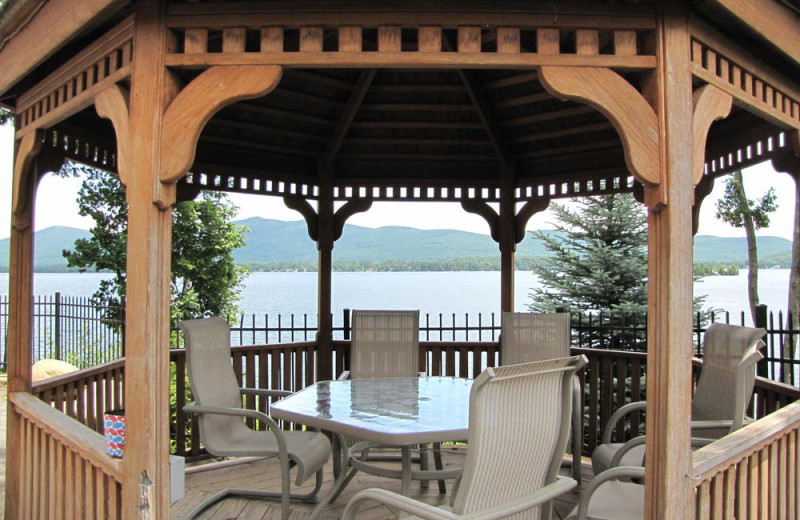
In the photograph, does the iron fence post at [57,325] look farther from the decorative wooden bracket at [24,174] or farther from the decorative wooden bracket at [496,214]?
the decorative wooden bracket at [496,214]

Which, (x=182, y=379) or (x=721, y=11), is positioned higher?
(x=721, y=11)

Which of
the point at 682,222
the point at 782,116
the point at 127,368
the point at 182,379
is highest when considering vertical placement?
the point at 782,116

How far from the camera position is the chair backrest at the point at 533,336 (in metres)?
5.05

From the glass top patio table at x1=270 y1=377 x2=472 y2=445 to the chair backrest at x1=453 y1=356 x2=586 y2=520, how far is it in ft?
2.09

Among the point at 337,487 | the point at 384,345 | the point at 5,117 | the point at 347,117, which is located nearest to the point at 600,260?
the point at 347,117

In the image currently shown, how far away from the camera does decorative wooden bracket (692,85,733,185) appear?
261 centimetres

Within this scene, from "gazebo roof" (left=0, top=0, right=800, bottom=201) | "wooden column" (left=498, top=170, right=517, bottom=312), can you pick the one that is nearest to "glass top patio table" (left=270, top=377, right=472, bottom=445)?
"wooden column" (left=498, top=170, right=517, bottom=312)

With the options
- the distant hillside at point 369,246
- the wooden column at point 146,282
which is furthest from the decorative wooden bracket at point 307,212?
the distant hillside at point 369,246

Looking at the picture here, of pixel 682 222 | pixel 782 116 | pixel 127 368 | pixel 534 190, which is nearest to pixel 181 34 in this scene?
pixel 127 368

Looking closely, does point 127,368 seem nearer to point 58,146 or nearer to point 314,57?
point 314,57

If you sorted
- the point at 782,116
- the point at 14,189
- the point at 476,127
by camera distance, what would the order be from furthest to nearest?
1. the point at 476,127
2. the point at 14,189
3. the point at 782,116

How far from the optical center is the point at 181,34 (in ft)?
9.09

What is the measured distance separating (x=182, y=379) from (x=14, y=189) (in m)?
1.96

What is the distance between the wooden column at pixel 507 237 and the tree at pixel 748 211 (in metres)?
10.3
